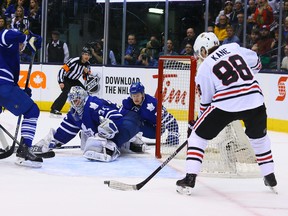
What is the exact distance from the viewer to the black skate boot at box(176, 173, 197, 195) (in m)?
3.46

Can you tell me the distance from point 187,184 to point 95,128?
58.4 inches

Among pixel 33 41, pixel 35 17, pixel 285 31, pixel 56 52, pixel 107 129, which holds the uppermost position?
pixel 35 17

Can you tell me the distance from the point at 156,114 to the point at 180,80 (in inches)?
27.3

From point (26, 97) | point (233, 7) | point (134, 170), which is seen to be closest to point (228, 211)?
point (134, 170)

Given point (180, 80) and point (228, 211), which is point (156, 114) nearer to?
point (180, 80)

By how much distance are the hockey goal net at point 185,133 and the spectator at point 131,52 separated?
122 inches

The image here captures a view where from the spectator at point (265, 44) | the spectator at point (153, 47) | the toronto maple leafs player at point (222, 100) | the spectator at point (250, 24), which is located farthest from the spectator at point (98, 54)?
the toronto maple leafs player at point (222, 100)

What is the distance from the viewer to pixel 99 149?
461cm

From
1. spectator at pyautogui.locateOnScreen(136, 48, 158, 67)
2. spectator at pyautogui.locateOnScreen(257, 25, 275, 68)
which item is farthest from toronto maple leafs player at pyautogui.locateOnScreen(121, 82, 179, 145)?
spectator at pyautogui.locateOnScreen(136, 48, 158, 67)

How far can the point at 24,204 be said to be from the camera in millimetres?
3121

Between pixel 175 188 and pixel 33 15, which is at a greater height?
pixel 33 15

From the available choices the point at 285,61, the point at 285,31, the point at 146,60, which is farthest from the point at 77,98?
the point at 146,60

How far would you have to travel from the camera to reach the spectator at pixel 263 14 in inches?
315

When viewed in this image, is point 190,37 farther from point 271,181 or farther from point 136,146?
point 271,181
